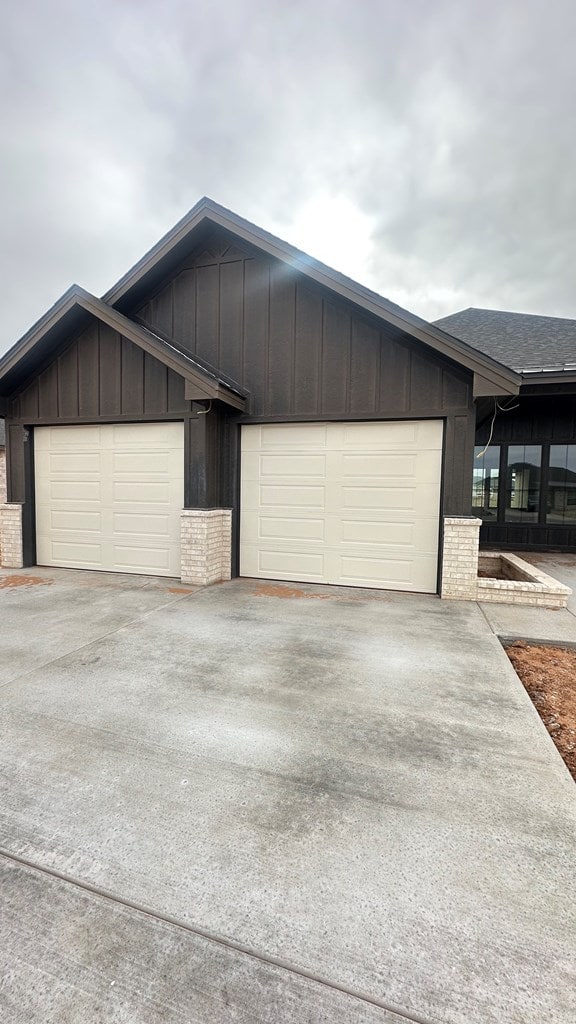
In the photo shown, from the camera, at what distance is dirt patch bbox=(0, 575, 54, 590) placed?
679 cm

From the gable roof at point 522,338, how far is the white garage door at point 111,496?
596cm

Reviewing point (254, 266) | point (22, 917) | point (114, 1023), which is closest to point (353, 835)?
point (114, 1023)

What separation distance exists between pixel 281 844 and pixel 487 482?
404 inches

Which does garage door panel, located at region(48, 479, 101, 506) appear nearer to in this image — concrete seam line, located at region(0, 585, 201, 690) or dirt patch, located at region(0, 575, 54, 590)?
dirt patch, located at region(0, 575, 54, 590)

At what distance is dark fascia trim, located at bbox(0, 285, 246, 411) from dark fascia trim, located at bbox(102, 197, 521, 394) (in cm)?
76

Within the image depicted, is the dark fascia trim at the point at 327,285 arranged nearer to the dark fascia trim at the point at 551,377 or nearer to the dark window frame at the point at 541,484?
the dark fascia trim at the point at 551,377

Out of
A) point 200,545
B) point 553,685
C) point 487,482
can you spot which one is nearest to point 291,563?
point 200,545

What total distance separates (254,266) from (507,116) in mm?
10278

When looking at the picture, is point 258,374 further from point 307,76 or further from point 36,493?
point 307,76

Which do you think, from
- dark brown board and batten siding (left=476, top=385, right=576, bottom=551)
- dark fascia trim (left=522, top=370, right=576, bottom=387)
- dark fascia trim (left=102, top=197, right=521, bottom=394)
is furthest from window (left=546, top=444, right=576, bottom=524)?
dark fascia trim (left=102, top=197, right=521, bottom=394)

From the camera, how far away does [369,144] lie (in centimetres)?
1218

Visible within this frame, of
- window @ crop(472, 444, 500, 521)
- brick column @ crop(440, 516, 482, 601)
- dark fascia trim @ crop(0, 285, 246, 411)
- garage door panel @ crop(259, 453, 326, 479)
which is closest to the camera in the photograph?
brick column @ crop(440, 516, 482, 601)

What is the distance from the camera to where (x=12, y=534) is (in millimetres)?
8062

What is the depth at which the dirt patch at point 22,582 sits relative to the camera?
6.79 meters
